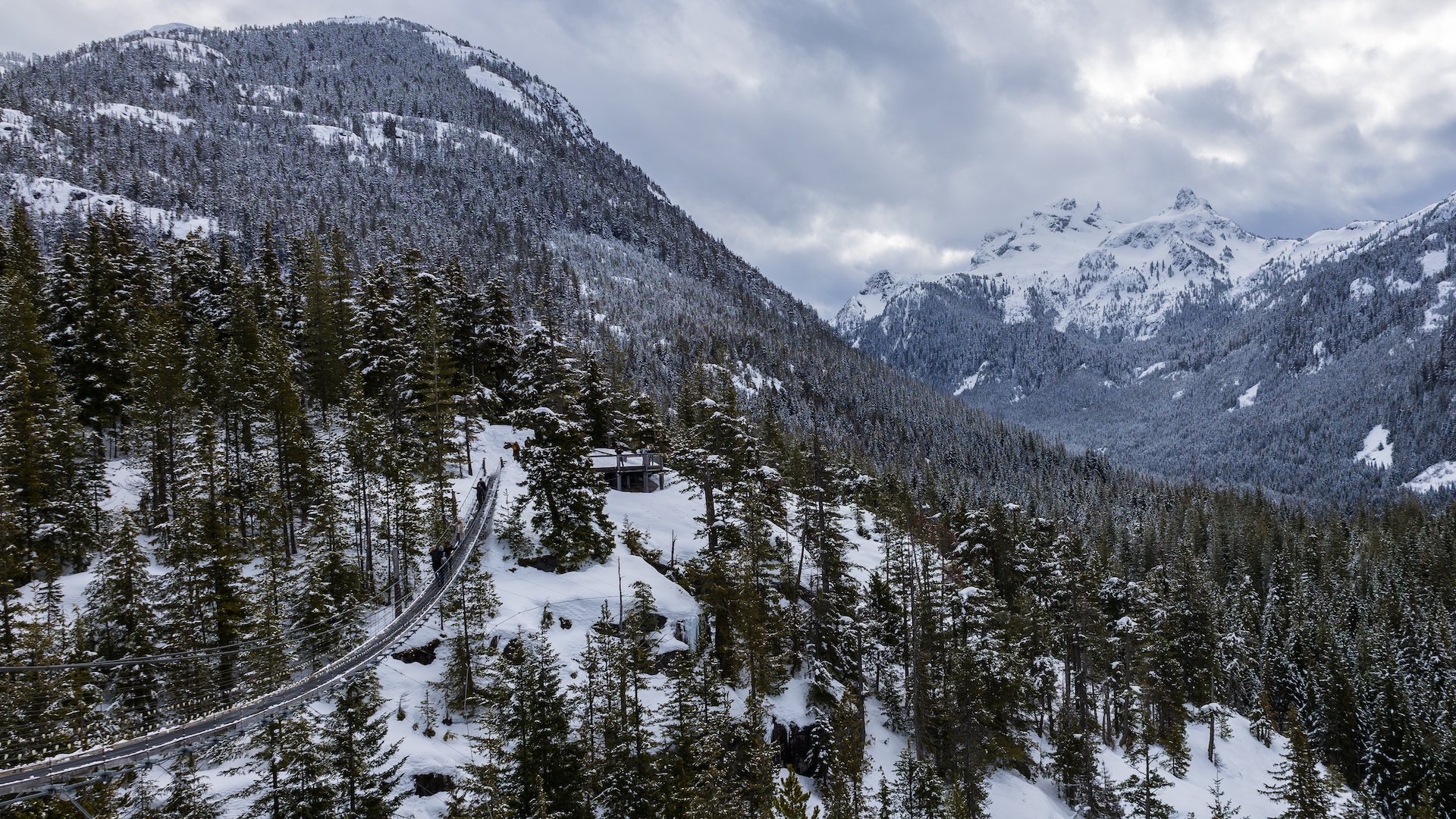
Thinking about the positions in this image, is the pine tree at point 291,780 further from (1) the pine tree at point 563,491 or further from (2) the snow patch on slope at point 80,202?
(2) the snow patch on slope at point 80,202

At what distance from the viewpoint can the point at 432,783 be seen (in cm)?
2575

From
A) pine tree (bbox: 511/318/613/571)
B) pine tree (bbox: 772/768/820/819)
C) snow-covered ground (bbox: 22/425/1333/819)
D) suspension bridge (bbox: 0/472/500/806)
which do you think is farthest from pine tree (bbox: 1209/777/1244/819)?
suspension bridge (bbox: 0/472/500/806)

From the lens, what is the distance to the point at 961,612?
48500 mm

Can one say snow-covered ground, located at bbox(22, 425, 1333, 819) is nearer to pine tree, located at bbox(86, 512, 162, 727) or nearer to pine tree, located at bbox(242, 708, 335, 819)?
pine tree, located at bbox(242, 708, 335, 819)

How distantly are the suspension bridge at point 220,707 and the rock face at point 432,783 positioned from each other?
16.0ft

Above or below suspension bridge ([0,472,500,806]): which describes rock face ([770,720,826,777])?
below

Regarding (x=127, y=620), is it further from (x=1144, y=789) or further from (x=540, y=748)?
(x=1144, y=789)

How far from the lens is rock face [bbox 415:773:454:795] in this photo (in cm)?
2548

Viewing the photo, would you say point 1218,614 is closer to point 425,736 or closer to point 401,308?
point 425,736

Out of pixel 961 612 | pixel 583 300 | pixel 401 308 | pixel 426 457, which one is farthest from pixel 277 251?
pixel 961 612

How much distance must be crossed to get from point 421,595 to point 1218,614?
→ 83.3m

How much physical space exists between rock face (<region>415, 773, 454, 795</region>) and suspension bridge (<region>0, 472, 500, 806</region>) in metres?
4.86

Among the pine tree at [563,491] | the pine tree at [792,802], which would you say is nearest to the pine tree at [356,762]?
the pine tree at [792,802]

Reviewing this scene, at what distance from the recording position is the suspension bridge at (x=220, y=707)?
15.5 meters
